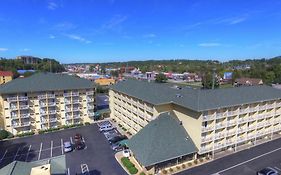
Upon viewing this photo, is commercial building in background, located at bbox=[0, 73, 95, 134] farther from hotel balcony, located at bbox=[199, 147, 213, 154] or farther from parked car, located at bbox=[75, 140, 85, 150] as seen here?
hotel balcony, located at bbox=[199, 147, 213, 154]

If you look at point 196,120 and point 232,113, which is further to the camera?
point 232,113

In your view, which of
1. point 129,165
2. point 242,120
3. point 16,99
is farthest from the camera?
point 16,99

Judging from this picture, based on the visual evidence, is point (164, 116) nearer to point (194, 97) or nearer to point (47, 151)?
point (194, 97)

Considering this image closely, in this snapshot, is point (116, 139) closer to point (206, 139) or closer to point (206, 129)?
point (206, 139)

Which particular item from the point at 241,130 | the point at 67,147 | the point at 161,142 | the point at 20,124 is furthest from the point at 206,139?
the point at 20,124

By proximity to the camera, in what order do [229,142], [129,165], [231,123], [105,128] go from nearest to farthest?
[129,165]
[231,123]
[229,142]
[105,128]

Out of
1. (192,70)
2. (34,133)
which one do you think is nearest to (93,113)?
(34,133)

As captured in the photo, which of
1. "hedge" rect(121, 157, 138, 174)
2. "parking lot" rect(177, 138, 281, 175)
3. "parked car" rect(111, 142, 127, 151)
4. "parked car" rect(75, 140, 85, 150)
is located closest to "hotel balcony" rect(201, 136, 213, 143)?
"parking lot" rect(177, 138, 281, 175)

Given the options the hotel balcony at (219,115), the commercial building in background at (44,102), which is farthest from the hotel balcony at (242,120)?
the commercial building in background at (44,102)
